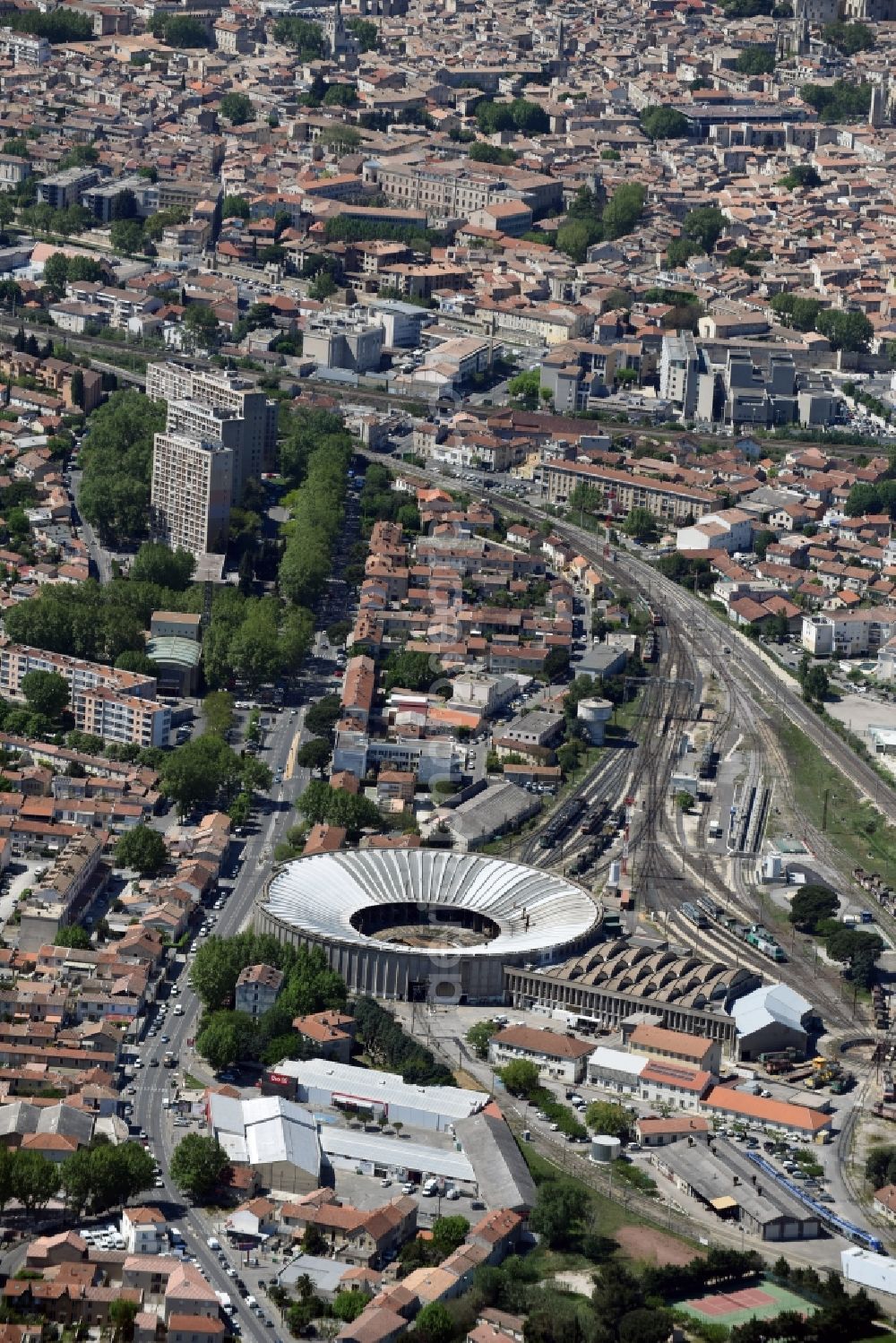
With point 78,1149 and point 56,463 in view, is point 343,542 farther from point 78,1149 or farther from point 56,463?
point 78,1149

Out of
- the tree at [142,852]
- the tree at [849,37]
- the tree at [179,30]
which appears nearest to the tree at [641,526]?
the tree at [142,852]

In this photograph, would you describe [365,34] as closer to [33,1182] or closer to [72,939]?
[72,939]

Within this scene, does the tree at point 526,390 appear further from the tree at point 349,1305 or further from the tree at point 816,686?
the tree at point 349,1305

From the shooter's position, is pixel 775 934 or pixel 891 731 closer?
pixel 775 934

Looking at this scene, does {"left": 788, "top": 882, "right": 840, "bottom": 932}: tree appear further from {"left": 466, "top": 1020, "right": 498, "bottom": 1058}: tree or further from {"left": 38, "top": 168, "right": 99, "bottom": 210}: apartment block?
{"left": 38, "top": 168, "right": 99, "bottom": 210}: apartment block

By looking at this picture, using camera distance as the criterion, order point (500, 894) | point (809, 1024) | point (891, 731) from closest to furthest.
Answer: point (809, 1024) → point (500, 894) → point (891, 731)

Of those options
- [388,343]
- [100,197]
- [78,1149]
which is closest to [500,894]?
[78,1149]
